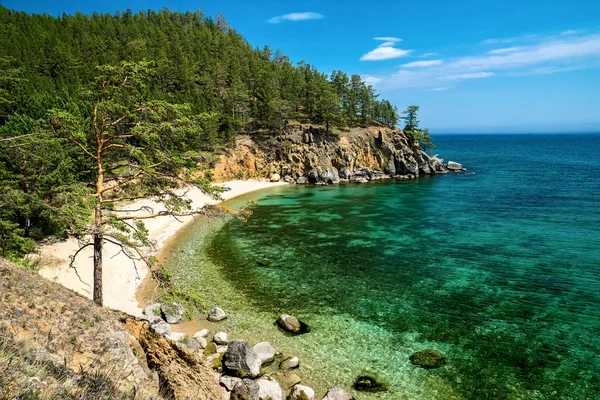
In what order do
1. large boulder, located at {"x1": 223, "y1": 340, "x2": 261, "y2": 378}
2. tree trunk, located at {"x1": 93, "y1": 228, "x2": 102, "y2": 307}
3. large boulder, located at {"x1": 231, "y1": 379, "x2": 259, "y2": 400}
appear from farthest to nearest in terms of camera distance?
large boulder, located at {"x1": 223, "y1": 340, "x2": 261, "y2": 378} < tree trunk, located at {"x1": 93, "y1": 228, "x2": 102, "y2": 307} < large boulder, located at {"x1": 231, "y1": 379, "x2": 259, "y2": 400}

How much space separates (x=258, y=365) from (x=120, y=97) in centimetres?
1440

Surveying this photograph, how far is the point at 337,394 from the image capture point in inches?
541

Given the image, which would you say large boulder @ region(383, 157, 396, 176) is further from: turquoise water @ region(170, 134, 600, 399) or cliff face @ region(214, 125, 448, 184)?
turquoise water @ region(170, 134, 600, 399)

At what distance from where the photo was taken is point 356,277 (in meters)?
26.7

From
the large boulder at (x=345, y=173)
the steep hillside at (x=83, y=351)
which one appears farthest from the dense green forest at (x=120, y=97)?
the large boulder at (x=345, y=173)

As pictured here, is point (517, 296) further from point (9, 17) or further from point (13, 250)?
point (9, 17)

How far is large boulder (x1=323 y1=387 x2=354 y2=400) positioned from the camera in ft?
44.6

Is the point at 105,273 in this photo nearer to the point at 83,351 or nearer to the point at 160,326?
the point at 160,326

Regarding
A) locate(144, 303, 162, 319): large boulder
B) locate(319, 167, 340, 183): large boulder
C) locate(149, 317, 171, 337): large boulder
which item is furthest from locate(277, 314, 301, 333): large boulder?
locate(319, 167, 340, 183): large boulder

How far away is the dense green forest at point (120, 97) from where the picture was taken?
48.9 feet

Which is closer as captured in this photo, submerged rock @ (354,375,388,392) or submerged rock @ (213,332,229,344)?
submerged rock @ (354,375,388,392)

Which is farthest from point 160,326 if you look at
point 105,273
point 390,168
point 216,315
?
point 390,168

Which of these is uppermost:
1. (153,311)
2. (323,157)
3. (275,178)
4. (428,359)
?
(323,157)

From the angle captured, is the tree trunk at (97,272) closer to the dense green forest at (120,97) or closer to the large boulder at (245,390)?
the dense green forest at (120,97)
